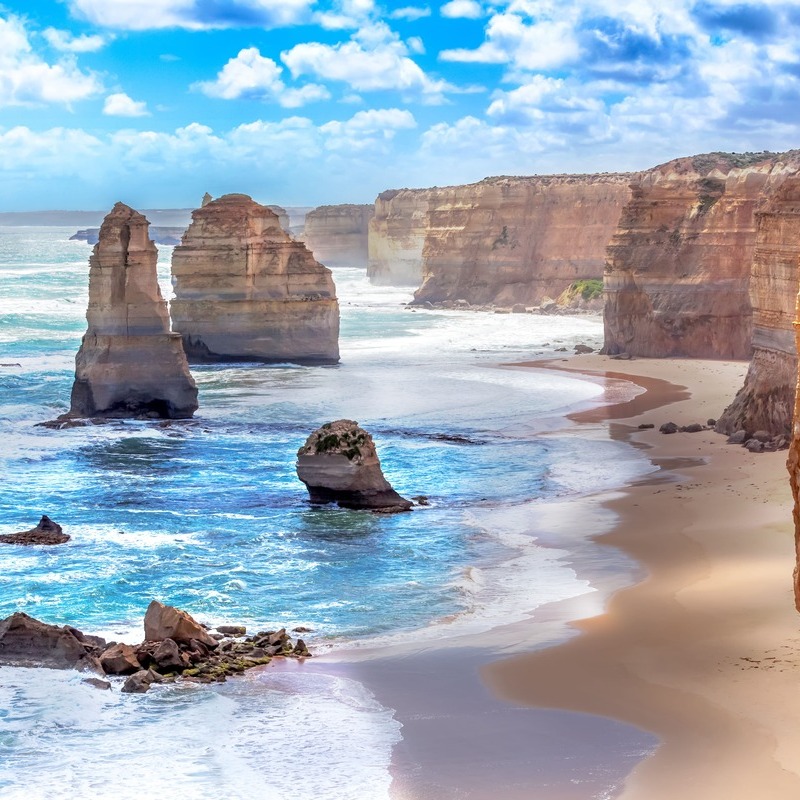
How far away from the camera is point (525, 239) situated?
8206 centimetres

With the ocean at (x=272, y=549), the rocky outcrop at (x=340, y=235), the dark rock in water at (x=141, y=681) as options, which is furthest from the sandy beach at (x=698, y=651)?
the rocky outcrop at (x=340, y=235)

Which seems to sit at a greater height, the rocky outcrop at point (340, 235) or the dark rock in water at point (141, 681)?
the rocky outcrop at point (340, 235)

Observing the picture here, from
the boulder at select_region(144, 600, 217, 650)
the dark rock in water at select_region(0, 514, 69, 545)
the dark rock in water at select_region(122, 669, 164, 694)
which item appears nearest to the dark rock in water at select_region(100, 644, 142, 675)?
the dark rock in water at select_region(122, 669, 164, 694)

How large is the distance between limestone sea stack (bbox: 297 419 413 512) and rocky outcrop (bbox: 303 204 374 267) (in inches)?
4739

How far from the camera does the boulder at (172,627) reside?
1407 cm

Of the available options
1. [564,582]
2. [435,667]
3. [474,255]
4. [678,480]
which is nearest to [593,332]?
[474,255]

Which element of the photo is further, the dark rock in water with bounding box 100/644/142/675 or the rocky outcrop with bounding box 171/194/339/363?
the rocky outcrop with bounding box 171/194/339/363

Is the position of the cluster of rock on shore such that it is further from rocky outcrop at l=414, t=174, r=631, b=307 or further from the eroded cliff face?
the eroded cliff face

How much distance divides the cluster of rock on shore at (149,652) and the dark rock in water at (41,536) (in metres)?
5.83

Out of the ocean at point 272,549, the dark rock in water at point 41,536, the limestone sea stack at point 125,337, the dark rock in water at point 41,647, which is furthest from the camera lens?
the limestone sea stack at point 125,337

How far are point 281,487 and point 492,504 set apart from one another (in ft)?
13.3

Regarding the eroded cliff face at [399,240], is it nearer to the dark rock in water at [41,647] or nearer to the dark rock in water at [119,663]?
the dark rock in water at [41,647]

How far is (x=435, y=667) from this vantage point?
44.8 feet

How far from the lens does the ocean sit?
11453 millimetres
